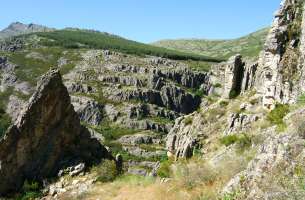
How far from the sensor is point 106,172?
85.7ft

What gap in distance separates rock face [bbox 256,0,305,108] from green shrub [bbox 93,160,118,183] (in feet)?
36.7

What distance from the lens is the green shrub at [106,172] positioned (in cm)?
2580

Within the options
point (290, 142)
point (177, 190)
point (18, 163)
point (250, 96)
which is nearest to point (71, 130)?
point (18, 163)

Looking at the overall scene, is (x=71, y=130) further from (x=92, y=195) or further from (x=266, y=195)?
(x=266, y=195)

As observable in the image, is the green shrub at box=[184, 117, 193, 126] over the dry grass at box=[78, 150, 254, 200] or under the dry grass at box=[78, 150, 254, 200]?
under

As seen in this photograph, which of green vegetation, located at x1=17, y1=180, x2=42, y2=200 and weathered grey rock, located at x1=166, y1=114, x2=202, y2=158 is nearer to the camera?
green vegetation, located at x1=17, y1=180, x2=42, y2=200

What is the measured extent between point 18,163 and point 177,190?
1258cm

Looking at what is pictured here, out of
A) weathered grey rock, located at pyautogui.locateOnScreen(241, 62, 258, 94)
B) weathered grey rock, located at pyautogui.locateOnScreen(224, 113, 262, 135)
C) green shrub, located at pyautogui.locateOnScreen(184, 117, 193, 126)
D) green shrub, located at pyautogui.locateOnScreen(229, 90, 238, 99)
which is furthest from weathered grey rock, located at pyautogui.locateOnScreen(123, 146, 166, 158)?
weathered grey rock, located at pyautogui.locateOnScreen(224, 113, 262, 135)

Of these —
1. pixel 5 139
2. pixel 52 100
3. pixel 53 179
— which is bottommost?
pixel 53 179

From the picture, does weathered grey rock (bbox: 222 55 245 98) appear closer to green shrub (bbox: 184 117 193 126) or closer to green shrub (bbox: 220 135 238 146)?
green shrub (bbox: 184 117 193 126)

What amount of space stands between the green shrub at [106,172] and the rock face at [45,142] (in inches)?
75.3

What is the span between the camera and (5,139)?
28.3 metres

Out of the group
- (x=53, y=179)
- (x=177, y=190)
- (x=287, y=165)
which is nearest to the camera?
(x=287, y=165)

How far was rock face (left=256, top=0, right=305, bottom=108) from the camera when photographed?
32.3 m
